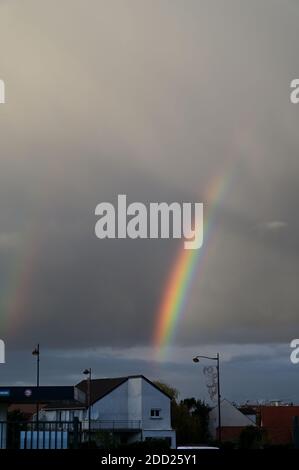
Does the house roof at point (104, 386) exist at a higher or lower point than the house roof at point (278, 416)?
higher

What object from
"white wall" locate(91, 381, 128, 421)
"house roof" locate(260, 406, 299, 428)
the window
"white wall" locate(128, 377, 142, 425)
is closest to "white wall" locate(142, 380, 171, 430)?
the window

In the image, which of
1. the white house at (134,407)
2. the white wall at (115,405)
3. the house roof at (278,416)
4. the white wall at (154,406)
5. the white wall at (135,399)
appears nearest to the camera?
the white house at (134,407)

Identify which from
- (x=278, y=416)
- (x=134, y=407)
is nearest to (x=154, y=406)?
(x=134, y=407)

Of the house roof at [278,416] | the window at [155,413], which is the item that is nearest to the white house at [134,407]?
the window at [155,413]

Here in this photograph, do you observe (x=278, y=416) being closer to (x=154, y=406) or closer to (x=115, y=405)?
(x=154, y=406)

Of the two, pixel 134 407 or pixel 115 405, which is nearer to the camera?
pixel 134 407

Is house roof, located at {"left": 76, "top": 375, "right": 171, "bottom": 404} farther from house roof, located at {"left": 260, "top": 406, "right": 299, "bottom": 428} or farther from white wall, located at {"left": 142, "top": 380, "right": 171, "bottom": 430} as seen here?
house roof, located at {"left": 260, "top": 406, "right": 299, "bottom": 428}

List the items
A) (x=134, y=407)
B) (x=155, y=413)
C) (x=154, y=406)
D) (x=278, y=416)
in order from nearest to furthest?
(x=155, y=413)
(x=154, y=406)
(x=134, y=407)
(x=278, y=416)

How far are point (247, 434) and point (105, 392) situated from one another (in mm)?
19826

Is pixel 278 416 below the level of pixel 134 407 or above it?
below

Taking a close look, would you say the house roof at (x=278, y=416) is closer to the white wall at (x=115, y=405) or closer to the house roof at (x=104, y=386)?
the house roof at (x=104, y=386)
